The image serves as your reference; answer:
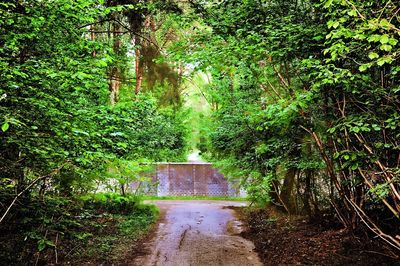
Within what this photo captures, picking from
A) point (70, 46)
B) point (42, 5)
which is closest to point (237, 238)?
point (70, 46)

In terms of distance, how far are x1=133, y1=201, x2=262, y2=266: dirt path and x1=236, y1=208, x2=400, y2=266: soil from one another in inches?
15.7

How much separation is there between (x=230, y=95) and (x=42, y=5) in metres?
7.41

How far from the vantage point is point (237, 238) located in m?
8.45

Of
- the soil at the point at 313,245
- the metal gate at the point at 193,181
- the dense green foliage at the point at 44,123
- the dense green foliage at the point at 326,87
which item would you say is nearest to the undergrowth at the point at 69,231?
the dense green foliage at the point at 44,123

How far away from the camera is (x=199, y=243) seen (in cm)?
789

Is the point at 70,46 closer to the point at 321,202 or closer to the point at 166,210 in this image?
the point at 321,202

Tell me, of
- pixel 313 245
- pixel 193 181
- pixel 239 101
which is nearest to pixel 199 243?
pixel 313 245

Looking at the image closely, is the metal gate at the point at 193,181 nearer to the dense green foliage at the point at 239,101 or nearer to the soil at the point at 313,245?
the dense green foliage at the point at 239,101

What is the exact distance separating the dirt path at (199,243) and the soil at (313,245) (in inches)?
15.7

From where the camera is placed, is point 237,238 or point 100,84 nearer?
point 100,84

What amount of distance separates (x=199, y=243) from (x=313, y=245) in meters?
2.76

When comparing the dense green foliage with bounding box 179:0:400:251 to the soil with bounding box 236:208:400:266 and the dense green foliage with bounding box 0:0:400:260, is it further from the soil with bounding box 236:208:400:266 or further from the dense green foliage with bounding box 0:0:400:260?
the soil with bounding box 236:208:400:266

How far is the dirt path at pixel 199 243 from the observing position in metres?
6.49

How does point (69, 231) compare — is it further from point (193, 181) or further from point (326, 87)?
point (193, 181)
